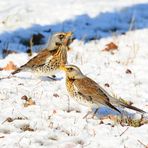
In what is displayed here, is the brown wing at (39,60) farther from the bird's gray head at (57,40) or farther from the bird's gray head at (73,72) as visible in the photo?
the bird's gray head at (73,72)

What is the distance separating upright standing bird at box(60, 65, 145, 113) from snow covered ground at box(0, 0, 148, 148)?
0.23 metres

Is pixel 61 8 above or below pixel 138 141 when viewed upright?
above

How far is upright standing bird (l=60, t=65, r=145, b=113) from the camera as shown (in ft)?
24.8

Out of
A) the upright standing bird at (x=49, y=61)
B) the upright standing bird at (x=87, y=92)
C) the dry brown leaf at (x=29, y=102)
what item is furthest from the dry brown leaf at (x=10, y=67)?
the upright standing bird at (x=87, y=92)

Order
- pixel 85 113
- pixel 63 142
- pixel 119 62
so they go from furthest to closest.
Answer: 1. pixel 119 62
2. pixel 85 113
3. pixel 63 142

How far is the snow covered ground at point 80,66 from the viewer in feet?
22.9

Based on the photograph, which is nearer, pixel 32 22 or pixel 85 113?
pixel 85 113

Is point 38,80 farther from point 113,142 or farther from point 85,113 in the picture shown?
point 113,142

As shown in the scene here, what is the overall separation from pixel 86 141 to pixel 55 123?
2.16 feet

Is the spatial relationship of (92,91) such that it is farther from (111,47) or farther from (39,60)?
(111,47)

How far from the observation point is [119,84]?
9352 millimetres

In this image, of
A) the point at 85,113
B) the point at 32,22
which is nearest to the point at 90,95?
the point at 85,113

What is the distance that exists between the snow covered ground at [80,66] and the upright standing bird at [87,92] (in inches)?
9.2

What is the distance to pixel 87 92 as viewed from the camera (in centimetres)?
769
